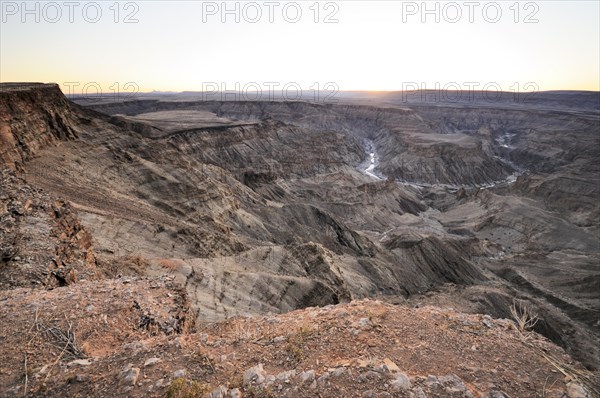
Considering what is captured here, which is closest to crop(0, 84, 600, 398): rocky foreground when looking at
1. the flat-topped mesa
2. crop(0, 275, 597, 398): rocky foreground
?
crop(0, 275, 597, 398): rocky foreground

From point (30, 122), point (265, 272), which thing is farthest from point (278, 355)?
point (30, 122)

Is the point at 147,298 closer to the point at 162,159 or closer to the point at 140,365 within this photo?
the point at 140,365

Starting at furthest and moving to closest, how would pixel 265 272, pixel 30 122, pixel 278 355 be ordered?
1. pixel 30 122
2. pixel 265 272
3. pixel 278 355

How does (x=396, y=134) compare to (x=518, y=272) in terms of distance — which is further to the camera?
(x=396, y=134)

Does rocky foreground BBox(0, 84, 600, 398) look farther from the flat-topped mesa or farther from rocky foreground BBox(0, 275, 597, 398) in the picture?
the flat-topped mesa

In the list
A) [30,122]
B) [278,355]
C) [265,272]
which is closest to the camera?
[278,355]

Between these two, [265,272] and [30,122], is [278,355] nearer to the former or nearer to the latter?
[265,272]

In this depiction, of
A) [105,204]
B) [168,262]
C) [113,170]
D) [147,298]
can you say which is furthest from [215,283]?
[113,170]
